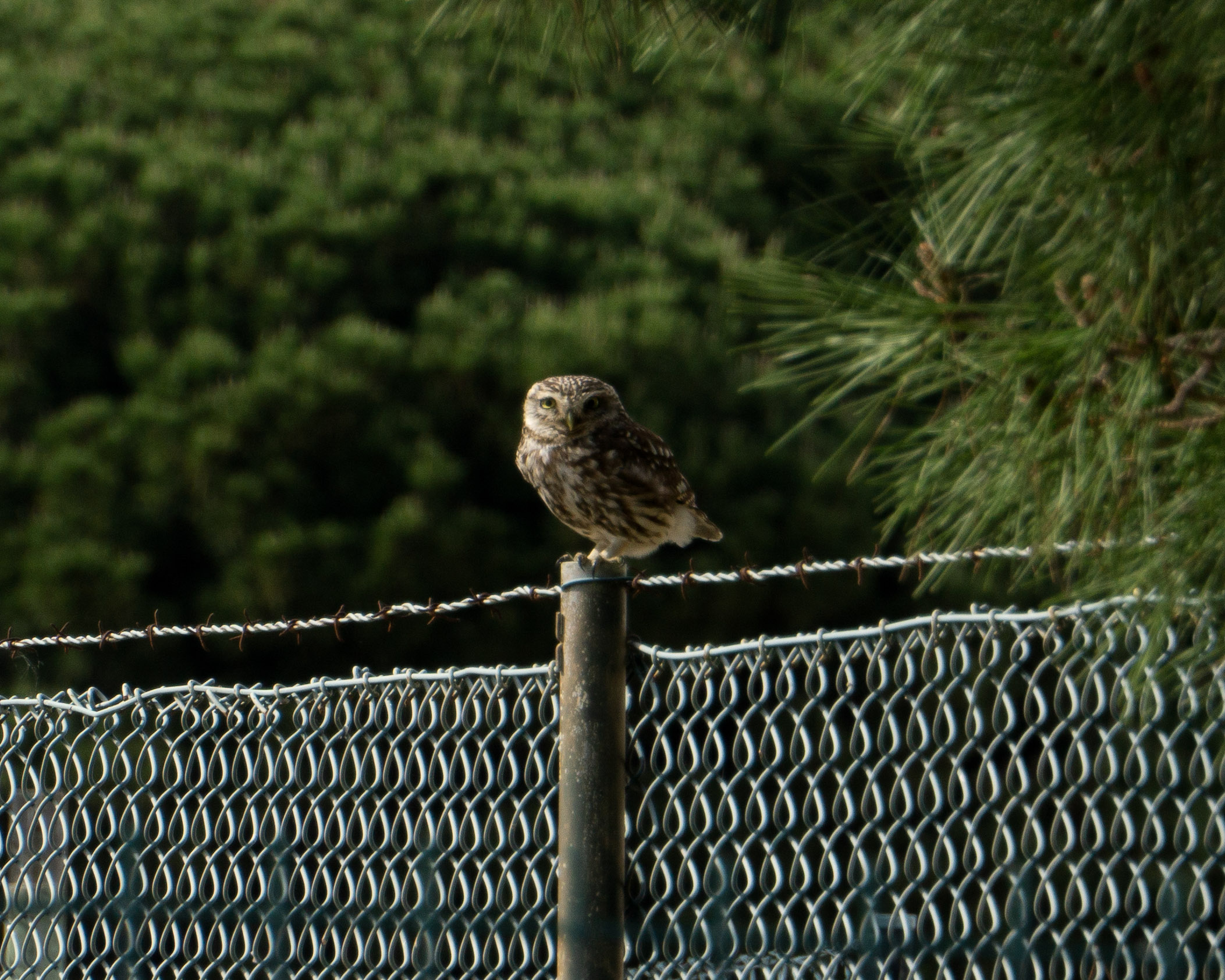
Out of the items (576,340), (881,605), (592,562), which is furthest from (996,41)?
(881,605)

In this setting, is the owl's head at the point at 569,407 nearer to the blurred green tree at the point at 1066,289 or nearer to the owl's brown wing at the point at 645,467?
the owl's brown wing at the point at 645,467

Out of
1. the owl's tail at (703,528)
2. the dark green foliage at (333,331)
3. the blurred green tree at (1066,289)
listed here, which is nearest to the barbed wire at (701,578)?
the blurred green tree at (1066,289)

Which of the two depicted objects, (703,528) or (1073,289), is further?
(703,528)

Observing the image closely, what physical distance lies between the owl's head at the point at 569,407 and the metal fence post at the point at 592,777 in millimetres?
1812

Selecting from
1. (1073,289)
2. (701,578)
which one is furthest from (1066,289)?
(701,578)

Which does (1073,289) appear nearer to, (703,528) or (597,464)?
(597,464)

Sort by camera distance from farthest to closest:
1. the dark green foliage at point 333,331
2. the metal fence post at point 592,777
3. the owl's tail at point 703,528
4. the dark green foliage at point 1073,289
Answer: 1. the dark green foliage at point 333,331
2. the owl's tail at point 703,528
3. the metal fence post at point 592,777
4. the dark green foliage at point 1073,289

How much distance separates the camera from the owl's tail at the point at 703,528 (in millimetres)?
4043

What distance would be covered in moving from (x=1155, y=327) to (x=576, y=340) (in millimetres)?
6254

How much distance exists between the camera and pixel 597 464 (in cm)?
370

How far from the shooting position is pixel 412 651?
7.78 meters

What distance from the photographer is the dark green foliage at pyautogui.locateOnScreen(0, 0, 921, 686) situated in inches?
300

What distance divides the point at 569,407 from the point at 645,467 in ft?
0.79

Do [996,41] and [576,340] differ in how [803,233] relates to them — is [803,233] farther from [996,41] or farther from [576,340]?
[996,41]
